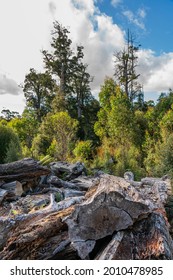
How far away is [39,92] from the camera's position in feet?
66.0

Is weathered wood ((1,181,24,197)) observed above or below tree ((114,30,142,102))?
below

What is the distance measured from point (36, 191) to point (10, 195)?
673mm

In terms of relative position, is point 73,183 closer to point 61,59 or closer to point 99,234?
point 99,234

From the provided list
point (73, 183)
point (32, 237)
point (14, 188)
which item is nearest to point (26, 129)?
point (73, 183)

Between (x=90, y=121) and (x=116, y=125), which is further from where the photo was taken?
(x=90, y=121)

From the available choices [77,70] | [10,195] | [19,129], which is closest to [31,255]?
[10,195]

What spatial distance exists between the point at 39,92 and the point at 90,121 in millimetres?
5170

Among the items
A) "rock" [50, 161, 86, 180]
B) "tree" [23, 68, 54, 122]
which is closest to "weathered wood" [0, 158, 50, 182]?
"rock" [50, 161, 86, 180]

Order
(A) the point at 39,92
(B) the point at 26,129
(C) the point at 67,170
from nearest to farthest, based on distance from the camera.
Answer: (C) the point at 67,170
(B) the point at 26,129
(A) the point at 39,92

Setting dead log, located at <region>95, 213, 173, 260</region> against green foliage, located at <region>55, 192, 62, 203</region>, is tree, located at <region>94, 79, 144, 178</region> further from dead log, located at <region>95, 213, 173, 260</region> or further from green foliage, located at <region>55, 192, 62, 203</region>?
dead log, located at <region>95, 213, 173, 260</region>

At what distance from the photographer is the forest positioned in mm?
8586

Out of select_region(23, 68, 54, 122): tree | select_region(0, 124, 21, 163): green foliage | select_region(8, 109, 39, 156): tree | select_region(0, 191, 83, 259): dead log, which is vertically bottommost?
select_region(0, 191, 83, 259): dead log

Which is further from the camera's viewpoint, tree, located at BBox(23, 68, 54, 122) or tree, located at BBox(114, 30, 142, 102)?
tree, located at BBox(23, 68, 54, 122)

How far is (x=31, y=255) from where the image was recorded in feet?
7.73
